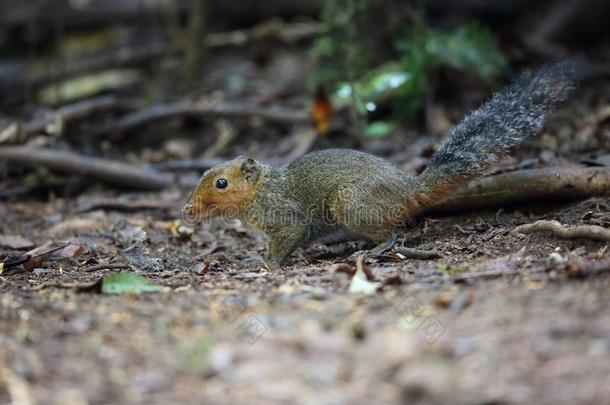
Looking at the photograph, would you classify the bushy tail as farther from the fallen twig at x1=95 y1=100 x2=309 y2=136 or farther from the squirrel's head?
the fallen twig at x1=95 y1=100 x2=309 y2=136

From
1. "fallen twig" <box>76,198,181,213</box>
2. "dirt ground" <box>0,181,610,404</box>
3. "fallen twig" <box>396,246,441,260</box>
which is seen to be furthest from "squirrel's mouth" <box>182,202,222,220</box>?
"fallen twig" <box>396,246,441,260</box>

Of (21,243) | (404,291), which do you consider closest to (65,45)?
(21,243)

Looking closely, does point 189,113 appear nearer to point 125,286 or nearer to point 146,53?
point 146,53

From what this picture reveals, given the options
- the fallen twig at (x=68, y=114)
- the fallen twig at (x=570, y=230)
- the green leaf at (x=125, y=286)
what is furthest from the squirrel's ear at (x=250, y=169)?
the fallen twig at (x=68, y=114)

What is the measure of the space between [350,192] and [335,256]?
743mm

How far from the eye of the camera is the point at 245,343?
3.86 m

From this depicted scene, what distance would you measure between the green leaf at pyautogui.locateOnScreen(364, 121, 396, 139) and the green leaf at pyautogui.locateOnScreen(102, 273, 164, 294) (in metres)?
5.63

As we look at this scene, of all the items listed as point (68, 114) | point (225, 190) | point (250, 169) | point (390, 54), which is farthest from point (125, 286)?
point (390, 54)

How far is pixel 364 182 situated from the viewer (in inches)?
274

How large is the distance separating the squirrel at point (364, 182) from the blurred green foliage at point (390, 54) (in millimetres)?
2674

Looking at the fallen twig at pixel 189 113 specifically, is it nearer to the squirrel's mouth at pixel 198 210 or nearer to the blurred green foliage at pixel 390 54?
the blurred green foliage at pixel 390 54

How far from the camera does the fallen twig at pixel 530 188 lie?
6.82m

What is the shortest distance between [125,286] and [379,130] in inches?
230

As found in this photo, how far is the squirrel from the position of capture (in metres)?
6.52
